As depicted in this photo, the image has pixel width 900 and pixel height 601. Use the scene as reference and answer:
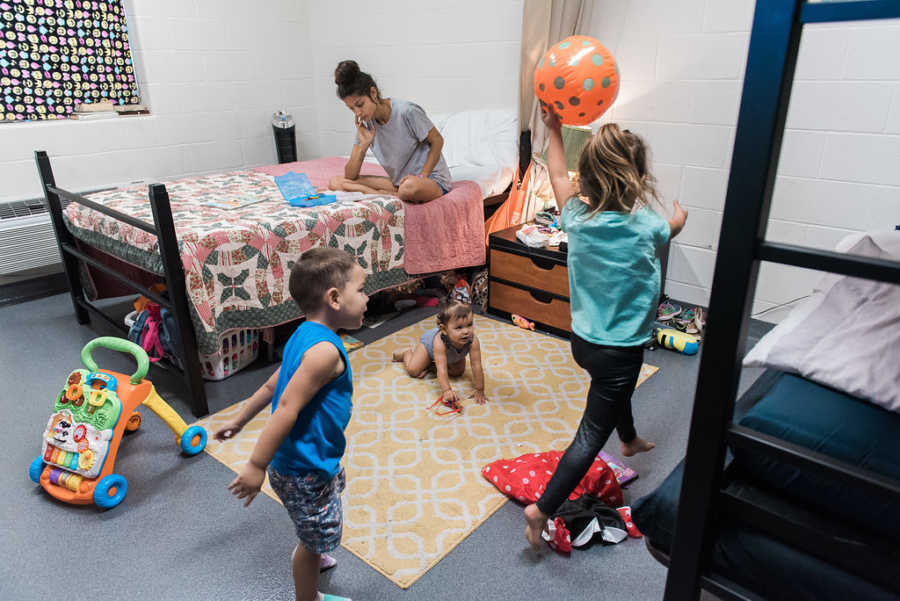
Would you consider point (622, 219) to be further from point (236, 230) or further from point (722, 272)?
point (236, 230)

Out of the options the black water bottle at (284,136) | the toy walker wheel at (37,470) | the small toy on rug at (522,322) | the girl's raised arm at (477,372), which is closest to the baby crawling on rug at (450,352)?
→ the girl's raised arm at (477,372)

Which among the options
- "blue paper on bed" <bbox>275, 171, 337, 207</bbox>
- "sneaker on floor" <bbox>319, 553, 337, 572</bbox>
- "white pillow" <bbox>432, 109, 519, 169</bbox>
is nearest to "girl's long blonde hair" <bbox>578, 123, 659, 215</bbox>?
"sneaker on floor" <bbox>319, 553, 337, 572</bbox>

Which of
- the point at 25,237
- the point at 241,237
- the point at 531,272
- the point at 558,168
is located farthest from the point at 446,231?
the point at 25,237

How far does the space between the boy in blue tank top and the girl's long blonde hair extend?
0.62 metres

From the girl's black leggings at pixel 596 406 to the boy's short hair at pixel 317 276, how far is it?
2.23 ft

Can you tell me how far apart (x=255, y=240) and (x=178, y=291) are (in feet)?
1.27

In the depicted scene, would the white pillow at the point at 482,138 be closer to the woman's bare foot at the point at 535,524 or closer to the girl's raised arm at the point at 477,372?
the girl's raised arm at the point at 477,372

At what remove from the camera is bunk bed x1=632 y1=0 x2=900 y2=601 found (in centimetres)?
75

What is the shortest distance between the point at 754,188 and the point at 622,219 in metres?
0.66

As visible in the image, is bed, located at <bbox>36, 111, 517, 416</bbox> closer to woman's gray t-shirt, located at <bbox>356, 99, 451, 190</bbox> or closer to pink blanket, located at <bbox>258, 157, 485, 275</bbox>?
pink blanket, located at <bbox>258, 157, 485, 275</bbox>

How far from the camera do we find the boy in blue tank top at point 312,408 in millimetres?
1126

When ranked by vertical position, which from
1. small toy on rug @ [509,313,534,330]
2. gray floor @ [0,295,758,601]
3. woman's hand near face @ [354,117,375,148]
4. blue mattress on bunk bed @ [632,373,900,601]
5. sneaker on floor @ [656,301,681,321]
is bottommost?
gray floor @ [0,295,758,601]

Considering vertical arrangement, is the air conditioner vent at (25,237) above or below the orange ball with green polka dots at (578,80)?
below

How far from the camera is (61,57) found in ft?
11.2
